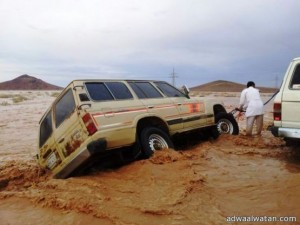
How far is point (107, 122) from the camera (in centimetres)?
640

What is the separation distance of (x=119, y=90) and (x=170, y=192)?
270cm

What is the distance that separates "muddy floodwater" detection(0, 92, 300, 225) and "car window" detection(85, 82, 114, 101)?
1281 mm

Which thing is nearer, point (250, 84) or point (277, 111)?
point (277, 111)

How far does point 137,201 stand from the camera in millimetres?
5160

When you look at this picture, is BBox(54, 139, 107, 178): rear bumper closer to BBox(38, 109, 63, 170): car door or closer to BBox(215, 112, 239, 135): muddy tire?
BBox(38, 109, 63, 170): car door

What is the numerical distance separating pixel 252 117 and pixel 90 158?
19.7 ft

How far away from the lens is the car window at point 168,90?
336 inches

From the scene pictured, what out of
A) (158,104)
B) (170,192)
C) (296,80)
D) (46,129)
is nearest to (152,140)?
(158,104)

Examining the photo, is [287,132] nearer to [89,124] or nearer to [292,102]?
[292,102]

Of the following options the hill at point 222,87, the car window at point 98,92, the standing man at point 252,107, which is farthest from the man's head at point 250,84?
the hill at point 222,87

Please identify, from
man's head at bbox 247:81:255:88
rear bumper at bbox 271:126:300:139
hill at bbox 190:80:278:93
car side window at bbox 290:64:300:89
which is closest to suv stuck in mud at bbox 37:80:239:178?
rear bumper at bbox 271:126:300:139

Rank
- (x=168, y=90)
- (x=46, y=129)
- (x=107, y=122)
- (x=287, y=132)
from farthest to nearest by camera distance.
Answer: (x=168, y=90) < (x=46, y=129) < (x=287, y=132) < (x=107, y=122)

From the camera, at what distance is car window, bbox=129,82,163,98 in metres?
7.85

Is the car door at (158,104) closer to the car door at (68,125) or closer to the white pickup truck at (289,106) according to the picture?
the car door at (68,125)
